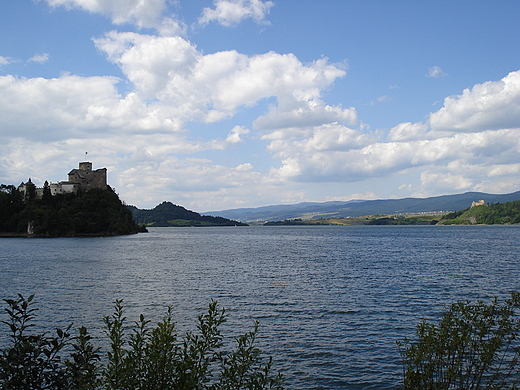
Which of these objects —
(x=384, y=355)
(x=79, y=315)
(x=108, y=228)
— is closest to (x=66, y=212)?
(x=108, y=228)

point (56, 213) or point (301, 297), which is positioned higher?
point (56, 213)

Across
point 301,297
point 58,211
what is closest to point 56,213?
point 58,211

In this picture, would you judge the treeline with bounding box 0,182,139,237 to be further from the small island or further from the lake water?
the lake water

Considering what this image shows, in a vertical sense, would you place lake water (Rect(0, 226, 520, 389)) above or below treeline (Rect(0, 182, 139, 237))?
below

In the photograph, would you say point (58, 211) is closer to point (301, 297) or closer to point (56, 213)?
point (56, 213)

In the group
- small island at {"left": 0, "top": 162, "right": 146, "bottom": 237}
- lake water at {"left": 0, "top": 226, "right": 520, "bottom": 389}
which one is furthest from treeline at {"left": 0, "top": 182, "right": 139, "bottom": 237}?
lake water at {"left": 0, "top": 226, "right": 520, "bottom": 389}

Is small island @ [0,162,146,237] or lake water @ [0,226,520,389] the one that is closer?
lake water @ [0,226,520,389]

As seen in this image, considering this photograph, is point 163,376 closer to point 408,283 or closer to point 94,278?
point 408,283

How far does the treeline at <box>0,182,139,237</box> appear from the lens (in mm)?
171250

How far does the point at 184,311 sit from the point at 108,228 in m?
169

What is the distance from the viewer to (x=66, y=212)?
17650 centimetres

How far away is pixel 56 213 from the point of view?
575 feet

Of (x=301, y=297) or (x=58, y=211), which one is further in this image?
(x=58, y=211)

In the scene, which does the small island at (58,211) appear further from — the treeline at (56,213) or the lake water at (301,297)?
the lake water at (301,297)
